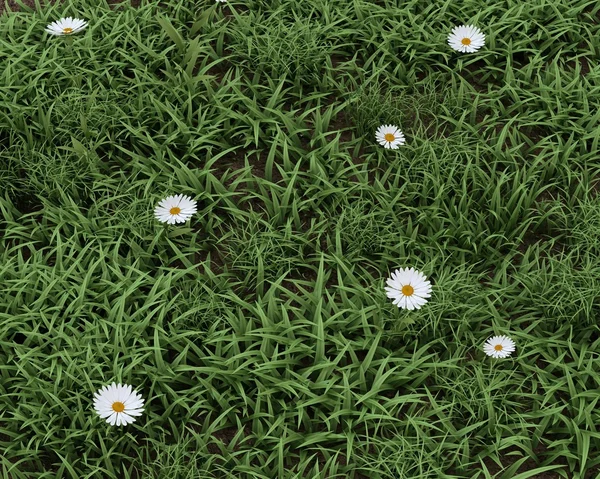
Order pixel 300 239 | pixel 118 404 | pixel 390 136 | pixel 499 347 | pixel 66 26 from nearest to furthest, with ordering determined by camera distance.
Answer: pixel 118 404 → pixel 499 347 → pixel 300 239 → pixel 390 136 → pixel 66 26

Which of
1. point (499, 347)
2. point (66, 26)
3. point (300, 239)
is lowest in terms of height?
point (499, 347)

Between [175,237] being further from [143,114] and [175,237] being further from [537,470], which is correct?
[537,470]

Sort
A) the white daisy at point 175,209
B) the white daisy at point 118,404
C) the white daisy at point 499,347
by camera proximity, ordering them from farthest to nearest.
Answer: the white daisy at point 175,209 → the white daisy at point 499,347 → the white daisy at point 118,404

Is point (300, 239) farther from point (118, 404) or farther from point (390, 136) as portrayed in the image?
point (118, 404)

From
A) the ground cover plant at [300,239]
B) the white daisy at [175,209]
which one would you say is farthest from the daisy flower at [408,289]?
the white daisy at [175,209]

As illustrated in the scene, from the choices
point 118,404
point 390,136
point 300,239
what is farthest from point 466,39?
point 118,404

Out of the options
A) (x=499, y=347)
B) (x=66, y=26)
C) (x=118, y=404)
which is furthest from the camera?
(x=66, y=26)

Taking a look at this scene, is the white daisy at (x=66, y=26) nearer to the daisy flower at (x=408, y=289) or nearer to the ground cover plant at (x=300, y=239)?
the ground cover plant at (x=300, y=239)
